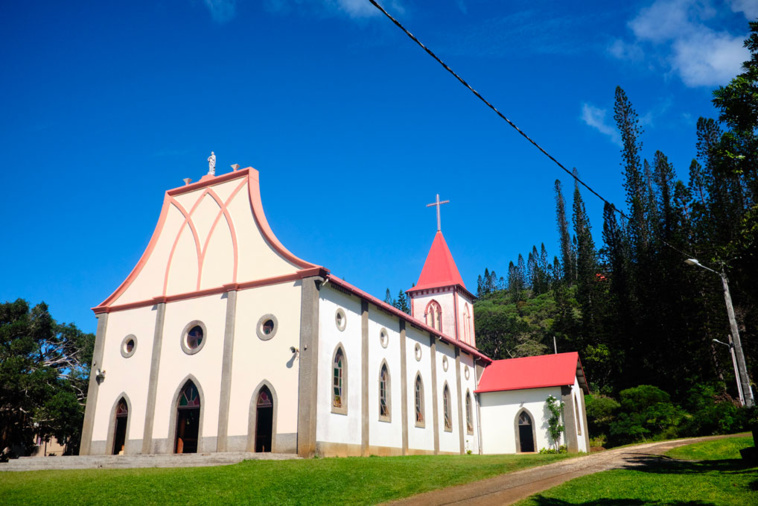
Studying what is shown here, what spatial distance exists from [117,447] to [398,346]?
11777 mm

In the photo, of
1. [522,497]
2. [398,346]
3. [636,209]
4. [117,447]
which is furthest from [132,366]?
[636,209]

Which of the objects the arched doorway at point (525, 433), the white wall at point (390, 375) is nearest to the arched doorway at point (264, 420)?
the white wall at point (390, 375)

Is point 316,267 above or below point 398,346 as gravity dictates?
above

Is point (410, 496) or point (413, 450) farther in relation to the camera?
point (413, 450)

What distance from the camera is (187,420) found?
21.8 metres

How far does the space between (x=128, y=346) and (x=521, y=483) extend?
55.2 ft

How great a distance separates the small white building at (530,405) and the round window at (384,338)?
11123mm

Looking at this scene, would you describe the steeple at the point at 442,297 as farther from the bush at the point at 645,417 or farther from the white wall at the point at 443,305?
the bush at the point at 645,417

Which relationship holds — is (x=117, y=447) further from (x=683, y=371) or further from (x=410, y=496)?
(x=683, y=371)

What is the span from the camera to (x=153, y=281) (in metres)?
24.2

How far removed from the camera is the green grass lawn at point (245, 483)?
11.1m

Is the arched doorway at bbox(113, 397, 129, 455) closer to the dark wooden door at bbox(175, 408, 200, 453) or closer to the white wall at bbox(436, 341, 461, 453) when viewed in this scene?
the dark wooden door at bbox(175, 408, 200, 453)

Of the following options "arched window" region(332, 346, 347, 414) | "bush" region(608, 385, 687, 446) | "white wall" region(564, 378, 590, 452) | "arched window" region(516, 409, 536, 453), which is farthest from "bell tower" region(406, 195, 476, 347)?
"arched window" region(332, 346, 347, 414)

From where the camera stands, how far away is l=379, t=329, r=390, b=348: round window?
24.2m
